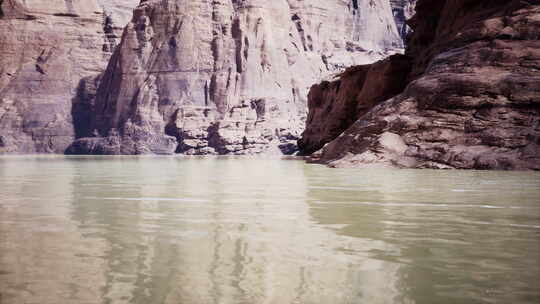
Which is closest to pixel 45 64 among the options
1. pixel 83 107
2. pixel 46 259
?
pixel 83 107

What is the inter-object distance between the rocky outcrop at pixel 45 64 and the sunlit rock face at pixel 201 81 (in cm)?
588

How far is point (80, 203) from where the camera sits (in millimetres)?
9641

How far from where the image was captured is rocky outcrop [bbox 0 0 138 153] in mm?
101938

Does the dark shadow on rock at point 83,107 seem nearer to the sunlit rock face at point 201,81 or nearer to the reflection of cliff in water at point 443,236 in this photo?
the sunlit rock face at point 201,81

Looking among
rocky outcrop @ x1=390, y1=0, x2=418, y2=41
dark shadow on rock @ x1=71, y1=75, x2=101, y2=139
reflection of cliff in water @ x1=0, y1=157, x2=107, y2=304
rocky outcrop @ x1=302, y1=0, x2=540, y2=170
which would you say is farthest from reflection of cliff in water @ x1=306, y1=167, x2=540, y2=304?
rocky outcrop @ x1=390, y1=0, x2=418, y2=41

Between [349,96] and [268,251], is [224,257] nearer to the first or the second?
[268,251]

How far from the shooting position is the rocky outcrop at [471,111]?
74.8 ft

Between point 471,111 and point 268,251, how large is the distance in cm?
2050

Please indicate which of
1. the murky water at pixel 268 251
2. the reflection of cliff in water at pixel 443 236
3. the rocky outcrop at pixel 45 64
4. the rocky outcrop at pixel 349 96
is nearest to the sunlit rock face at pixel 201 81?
the rocky outcrop at pixel 45 64

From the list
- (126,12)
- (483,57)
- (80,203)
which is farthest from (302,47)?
(80,203)

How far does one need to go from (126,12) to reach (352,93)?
8490 cm

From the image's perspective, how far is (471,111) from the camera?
24.5 metres

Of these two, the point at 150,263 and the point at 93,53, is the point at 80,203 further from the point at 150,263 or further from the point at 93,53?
the point at 93,53

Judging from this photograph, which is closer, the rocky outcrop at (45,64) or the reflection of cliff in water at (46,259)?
the reflection of cliff in water at (46,259)
